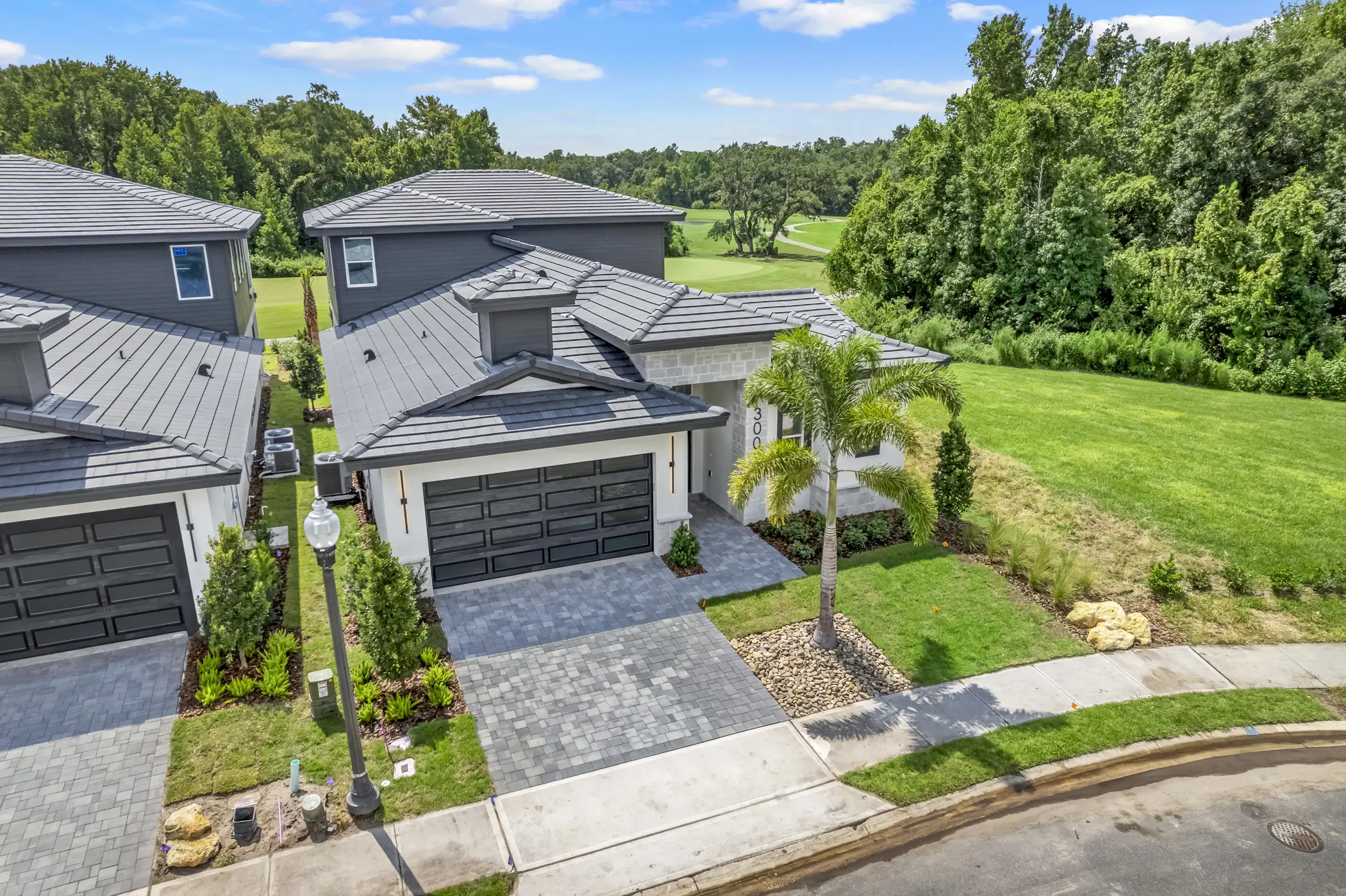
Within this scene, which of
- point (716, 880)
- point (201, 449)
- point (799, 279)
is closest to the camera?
point (716, 880)

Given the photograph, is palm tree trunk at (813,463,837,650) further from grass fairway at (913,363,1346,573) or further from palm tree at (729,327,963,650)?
grass fairway at (913,363,1346,573)

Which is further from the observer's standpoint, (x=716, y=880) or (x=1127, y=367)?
(x=1127, y=367)

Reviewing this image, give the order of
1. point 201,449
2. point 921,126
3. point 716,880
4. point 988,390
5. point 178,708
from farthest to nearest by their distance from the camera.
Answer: point 921,126 → point 988,390 → point 201,449 → point 178,708 → point 716,880

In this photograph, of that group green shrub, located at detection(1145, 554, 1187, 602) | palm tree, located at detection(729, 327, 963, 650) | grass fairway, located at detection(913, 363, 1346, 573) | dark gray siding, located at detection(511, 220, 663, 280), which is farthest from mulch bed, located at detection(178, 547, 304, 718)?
grass fairway, located at detection(913, 363, 1346, 573)

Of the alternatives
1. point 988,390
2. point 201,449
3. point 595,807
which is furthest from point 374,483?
point 988,390

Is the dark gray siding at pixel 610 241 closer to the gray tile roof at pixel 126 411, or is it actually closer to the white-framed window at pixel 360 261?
the white-framed window at pixel 360 261

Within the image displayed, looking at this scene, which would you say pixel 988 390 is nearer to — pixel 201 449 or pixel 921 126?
pixel 921 126

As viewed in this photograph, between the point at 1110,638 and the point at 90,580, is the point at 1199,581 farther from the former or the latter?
the point at 90,580
